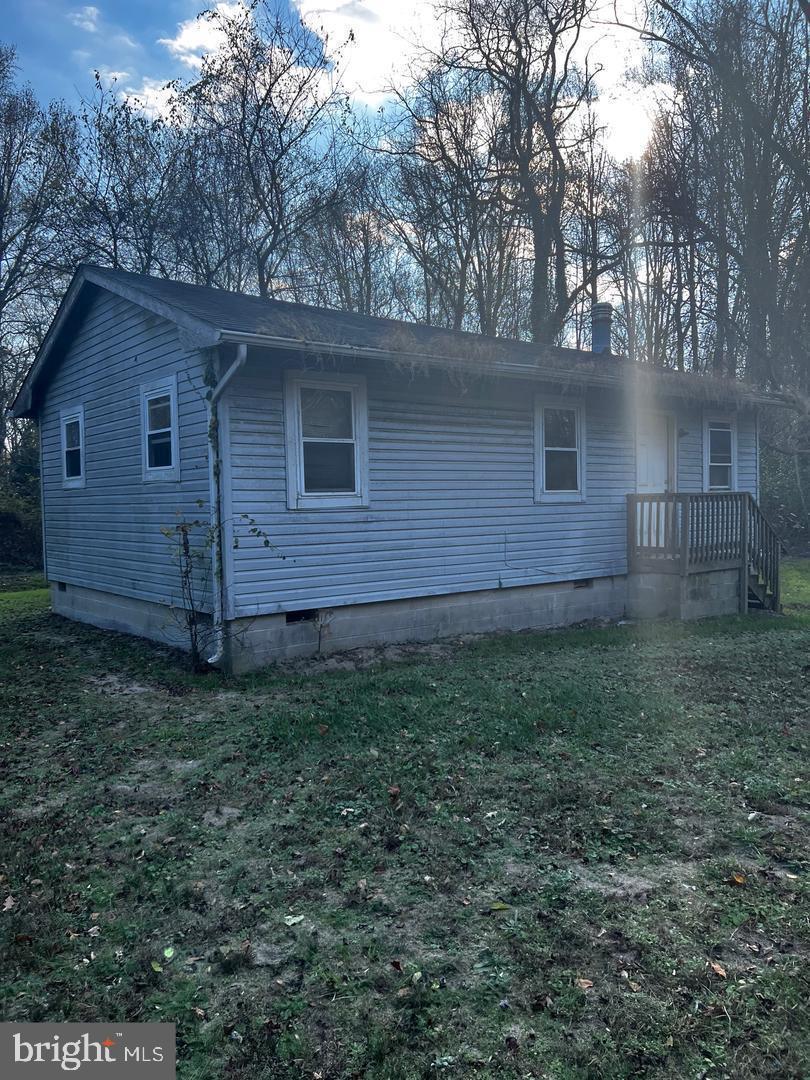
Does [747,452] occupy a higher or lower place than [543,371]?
lower

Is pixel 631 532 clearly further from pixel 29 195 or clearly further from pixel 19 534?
pixel 29 195

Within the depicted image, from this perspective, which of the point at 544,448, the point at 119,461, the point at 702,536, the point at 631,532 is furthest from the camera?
the point at 631,532

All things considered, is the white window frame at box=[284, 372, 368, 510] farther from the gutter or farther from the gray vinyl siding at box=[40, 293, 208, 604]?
the gray vinyl siding at box=[40, 293, 208, 604]

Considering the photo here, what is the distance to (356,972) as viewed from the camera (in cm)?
295

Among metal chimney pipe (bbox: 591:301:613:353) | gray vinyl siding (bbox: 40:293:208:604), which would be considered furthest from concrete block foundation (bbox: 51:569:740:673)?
metal chimney pipe (bbox: 591:301:613:353)

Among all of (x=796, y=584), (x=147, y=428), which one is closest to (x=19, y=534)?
(x=147, y=428)

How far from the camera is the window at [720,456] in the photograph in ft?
43.9

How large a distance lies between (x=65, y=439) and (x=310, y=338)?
648cm

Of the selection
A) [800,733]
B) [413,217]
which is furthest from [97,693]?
[413,217]

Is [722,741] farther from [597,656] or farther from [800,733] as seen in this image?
[597,656]

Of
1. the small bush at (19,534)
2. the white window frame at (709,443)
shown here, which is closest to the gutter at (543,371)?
the white window frame at (709,443)

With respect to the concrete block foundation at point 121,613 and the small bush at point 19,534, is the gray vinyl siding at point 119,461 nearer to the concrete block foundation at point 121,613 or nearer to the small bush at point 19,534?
the concrete block foundation at point 121,613

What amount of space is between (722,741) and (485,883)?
9.17 feet

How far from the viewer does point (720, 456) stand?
13625 millimetres
